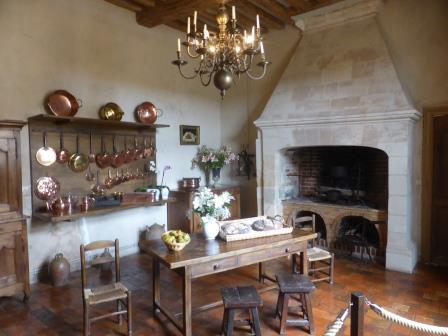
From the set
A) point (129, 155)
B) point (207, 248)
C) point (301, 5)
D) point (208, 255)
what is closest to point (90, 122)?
point (129, 155)

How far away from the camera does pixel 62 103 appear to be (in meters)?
3.93

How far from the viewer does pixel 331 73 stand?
4.44m

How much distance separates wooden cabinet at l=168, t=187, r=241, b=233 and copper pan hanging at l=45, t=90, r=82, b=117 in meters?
1.88

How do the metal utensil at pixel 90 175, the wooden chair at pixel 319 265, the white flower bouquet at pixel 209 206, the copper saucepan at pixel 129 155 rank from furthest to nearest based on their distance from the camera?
the copper saucepan at pixel 129 155, the metal utensil at pixel 90 175, the wooden chair at pixel 319 265, the white flower bouquet at pixel 209 206

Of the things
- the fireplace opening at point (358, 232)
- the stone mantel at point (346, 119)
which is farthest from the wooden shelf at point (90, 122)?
the fireplace opening at point (358, 232)

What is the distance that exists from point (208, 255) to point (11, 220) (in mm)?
2101

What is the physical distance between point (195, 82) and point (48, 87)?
2.44 meters

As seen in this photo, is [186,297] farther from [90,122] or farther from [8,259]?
[90,122]

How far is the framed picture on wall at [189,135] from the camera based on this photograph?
5.44 metres

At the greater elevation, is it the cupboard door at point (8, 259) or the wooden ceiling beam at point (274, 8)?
the wooden ceiling beam at point (274, 8)

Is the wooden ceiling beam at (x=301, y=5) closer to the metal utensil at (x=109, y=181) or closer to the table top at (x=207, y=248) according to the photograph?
the table top at (x=207, y=248)

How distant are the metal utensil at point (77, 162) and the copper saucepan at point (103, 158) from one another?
0.15 m

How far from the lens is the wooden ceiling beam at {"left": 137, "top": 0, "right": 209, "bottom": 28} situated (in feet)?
13.6

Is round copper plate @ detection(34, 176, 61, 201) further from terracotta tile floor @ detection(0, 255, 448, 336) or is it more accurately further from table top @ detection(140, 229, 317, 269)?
table top @ detection(140, 229, 317, 269)
